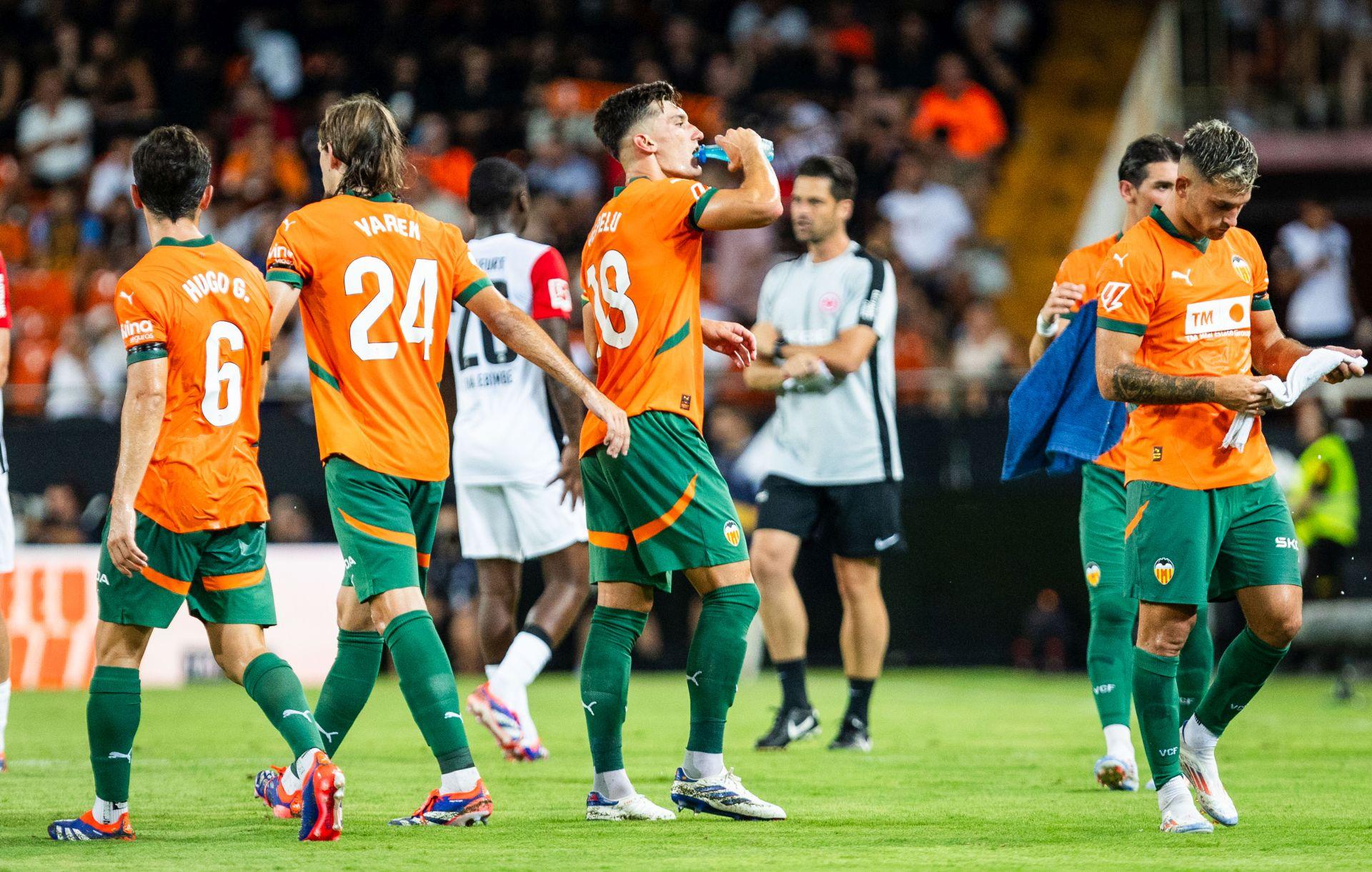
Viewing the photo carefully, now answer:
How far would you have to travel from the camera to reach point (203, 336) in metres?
5.82

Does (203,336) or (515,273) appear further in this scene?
(515,273)

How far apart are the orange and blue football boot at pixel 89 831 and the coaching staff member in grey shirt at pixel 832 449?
379 cm

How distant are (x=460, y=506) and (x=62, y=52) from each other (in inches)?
529

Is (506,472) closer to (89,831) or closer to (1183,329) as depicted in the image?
(89,831)

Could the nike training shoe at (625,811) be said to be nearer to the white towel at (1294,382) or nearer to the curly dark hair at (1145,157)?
the white towel at (1294,382)

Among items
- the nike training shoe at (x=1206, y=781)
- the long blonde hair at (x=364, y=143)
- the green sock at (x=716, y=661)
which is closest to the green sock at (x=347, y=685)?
the green sock at (x=716, y=661)

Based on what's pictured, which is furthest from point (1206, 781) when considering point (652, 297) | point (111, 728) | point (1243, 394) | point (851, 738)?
point (111, 728)

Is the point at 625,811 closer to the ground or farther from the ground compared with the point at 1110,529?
closer to the ground

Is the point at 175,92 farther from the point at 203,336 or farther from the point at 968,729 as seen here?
the point at 203,336

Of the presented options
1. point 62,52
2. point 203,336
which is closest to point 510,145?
point 62,52

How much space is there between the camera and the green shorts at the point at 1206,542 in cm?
581

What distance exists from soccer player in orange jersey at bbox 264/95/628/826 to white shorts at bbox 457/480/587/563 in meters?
2.63

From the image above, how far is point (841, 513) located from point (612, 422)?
3476mm

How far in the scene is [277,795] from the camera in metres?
6.22
